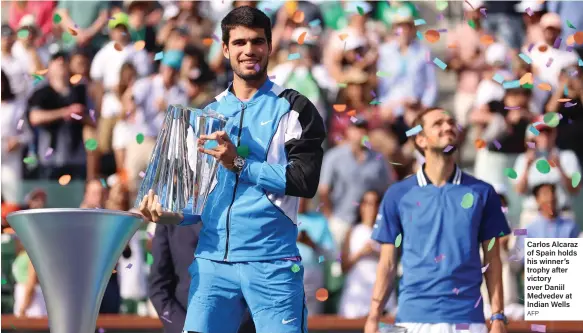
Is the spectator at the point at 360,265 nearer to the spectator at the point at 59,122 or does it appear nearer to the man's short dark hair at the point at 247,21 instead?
the spectator at the point at 59,122

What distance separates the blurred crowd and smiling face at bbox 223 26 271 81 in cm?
400

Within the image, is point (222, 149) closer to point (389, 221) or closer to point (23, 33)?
point (389, 221)

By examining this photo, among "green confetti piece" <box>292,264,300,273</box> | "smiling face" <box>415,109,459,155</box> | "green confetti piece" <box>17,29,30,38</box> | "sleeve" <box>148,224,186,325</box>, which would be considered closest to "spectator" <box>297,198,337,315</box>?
"smiling face" <box>415,109,459,155</box>

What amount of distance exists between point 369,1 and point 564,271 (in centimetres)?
406

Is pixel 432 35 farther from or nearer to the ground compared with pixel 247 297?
farther from the ground

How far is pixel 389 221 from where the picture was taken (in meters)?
7.10

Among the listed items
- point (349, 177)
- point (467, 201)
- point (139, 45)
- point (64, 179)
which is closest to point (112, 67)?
point (139, 45)

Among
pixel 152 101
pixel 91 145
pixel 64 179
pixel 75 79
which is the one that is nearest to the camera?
pixel 64 179

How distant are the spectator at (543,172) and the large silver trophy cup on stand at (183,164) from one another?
189 inches

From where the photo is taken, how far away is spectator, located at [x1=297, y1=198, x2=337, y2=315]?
922 cm

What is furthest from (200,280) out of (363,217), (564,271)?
(363,217)

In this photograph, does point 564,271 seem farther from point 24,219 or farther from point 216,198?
point 24,219

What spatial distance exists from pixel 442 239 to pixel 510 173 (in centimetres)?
297

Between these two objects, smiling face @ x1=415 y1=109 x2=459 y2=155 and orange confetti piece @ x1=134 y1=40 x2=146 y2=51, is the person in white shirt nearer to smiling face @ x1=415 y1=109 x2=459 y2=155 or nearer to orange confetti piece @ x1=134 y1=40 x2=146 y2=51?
orange confetti piece @ x1=134 y1=40 x2=146 y2=51
